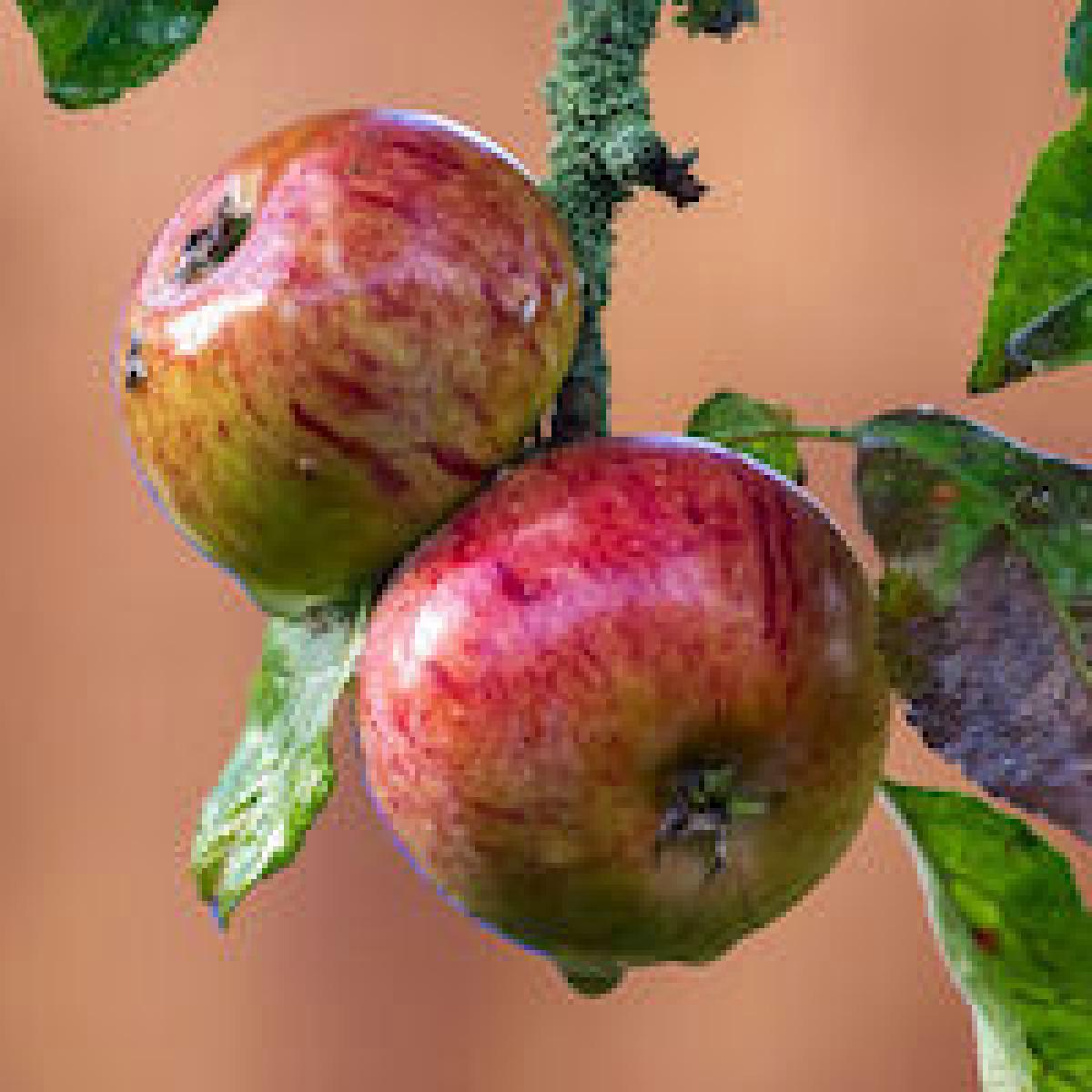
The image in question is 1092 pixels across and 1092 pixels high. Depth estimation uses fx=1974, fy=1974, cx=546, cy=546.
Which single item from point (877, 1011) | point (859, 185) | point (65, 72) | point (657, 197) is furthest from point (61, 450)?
point (65, 72)

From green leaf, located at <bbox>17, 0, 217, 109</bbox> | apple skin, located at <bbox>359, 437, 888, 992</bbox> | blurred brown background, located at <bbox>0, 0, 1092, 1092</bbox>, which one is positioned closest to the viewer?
apple skin, located at <bbox>359, 437, 888, 992</bbox>

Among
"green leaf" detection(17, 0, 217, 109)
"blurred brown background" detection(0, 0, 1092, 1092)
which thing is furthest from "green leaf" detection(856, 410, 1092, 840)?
"blurred brown background" detection(0, 0, 1092, 1092)

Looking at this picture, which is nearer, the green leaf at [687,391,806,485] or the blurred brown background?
the green leaf at [687,391,806,485]

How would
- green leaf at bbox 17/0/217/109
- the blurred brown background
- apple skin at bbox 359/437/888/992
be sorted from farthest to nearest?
1. the blurred brown background
2. green leaf at bbox 17/0/217/109
3. apple skin at bbox 359/437/888/992

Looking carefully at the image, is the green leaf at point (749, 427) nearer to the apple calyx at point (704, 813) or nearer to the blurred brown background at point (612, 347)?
the apple calyx at point (704, 813)

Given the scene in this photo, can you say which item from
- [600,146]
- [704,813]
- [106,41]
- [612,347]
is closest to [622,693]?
[704,813]

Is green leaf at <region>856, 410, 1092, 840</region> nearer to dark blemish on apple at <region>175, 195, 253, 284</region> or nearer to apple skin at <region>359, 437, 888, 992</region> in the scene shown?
apple skin at <region>359, 437, 888, 992</region>

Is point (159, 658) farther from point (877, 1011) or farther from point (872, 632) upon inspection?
point (872, 632)
